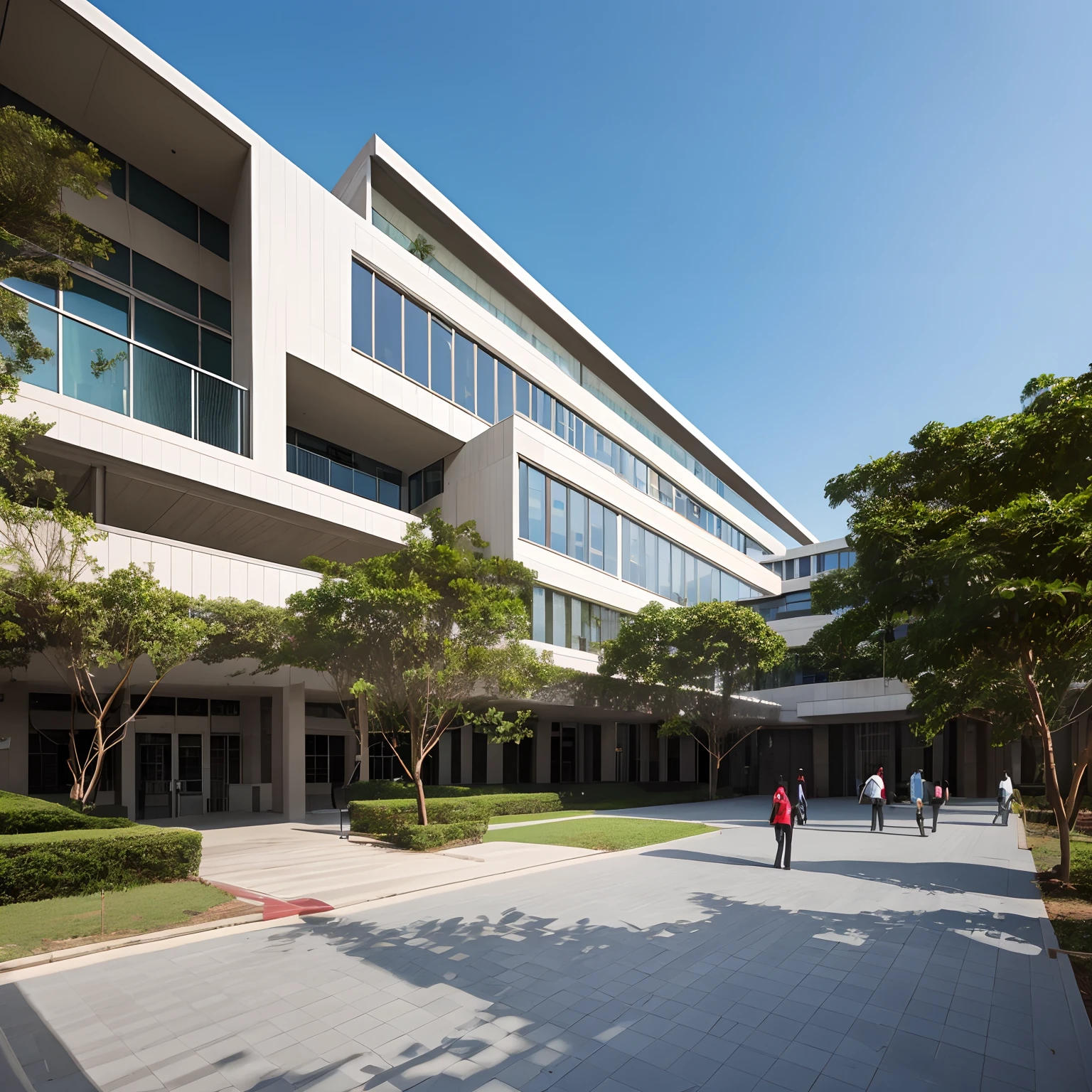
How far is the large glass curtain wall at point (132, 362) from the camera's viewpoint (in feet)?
57.4

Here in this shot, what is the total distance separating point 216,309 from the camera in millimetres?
24062

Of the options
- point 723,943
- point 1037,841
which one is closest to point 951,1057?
point 723,943

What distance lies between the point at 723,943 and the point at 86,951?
741 centimetres

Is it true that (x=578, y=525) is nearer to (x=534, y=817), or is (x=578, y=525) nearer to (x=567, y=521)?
(x=567, y=521)

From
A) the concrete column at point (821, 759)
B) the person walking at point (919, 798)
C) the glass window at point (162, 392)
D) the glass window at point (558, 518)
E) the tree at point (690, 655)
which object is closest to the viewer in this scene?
the glass window at point (162, 392)

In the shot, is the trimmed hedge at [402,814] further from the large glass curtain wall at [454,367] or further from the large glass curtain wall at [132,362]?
the large glass curtain wall at [454,367]

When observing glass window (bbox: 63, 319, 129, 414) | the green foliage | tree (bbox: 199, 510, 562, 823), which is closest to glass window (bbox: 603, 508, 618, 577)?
the green foliage

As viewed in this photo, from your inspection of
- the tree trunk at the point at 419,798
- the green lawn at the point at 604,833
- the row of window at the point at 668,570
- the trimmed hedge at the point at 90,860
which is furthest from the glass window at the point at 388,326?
the trimmed hedge at the point at 90,860

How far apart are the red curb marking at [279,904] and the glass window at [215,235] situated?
20.3m

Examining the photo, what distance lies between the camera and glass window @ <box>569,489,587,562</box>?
101ft

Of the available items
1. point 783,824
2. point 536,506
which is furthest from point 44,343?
point 783,824

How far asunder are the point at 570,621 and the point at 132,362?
18.0 meters

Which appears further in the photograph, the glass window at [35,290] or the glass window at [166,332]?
the glass window at [166,332]

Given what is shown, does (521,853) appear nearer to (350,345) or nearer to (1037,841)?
(1037,841)
